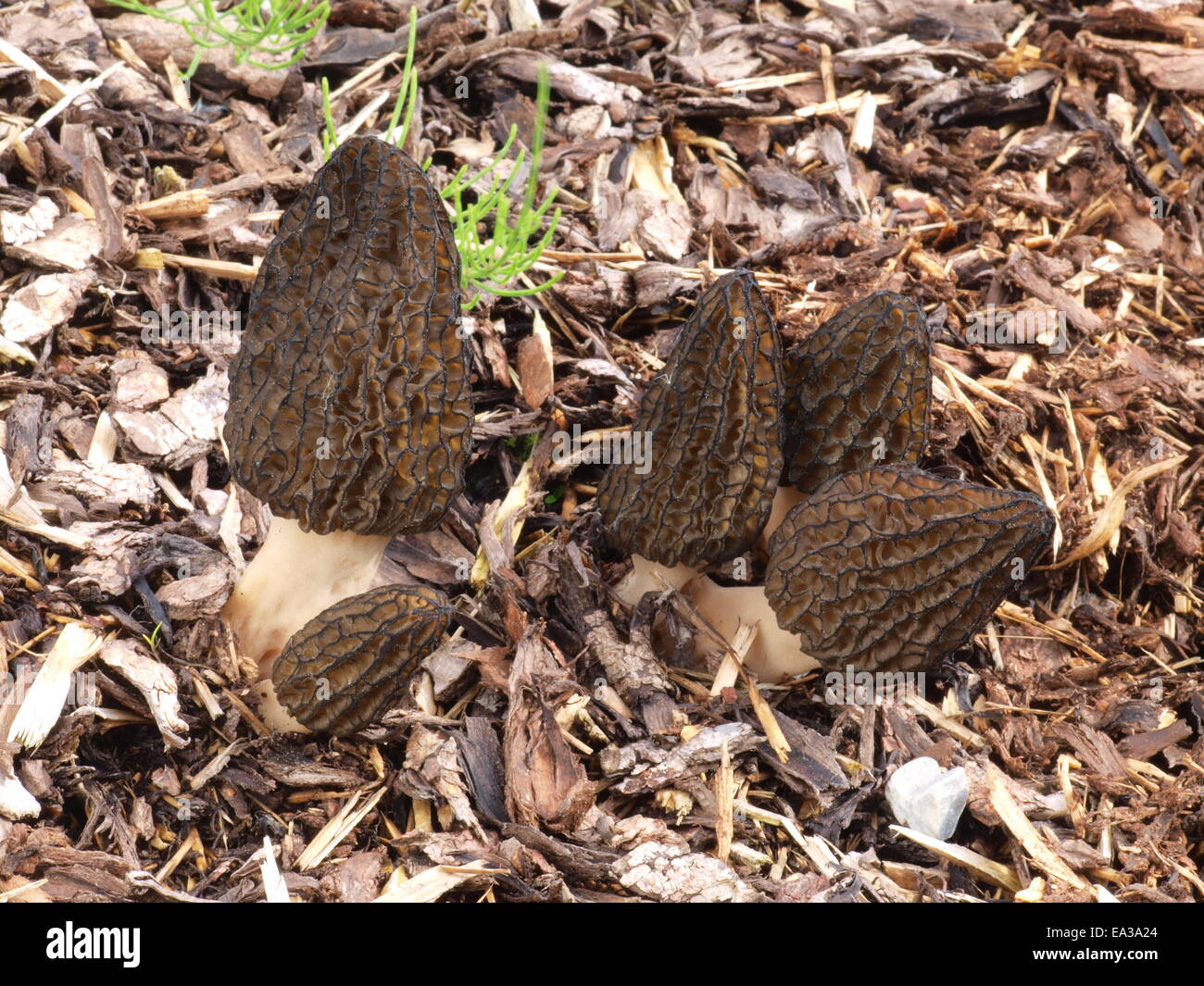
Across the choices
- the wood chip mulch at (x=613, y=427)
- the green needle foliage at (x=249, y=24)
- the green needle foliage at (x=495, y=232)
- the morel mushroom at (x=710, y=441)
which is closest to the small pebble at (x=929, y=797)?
the wood chip mulch at (x=613, y=427)

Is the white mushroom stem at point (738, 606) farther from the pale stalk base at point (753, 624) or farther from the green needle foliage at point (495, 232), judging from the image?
the green needle foliage at point (495, 232)

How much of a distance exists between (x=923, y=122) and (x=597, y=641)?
301 cm

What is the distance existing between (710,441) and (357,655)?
3.63 feet

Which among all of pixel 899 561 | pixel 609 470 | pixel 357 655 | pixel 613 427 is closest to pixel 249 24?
pixel 613 427

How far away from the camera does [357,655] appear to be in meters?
3.05

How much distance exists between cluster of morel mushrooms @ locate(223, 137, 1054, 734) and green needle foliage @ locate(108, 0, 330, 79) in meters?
1.29

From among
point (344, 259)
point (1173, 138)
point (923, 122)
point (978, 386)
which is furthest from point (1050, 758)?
point (1173, 138)

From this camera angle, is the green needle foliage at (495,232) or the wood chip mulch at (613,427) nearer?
the wood chip mulch at (613,427)

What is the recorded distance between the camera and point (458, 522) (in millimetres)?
3930

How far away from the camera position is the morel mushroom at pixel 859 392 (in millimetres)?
3393

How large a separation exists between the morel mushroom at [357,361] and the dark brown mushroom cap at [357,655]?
25 cm

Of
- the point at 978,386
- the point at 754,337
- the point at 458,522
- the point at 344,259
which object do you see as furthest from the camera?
the point at 978,386

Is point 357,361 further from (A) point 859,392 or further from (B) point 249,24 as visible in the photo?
(B) point 249,24

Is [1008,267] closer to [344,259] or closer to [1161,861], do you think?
[1161,861]
